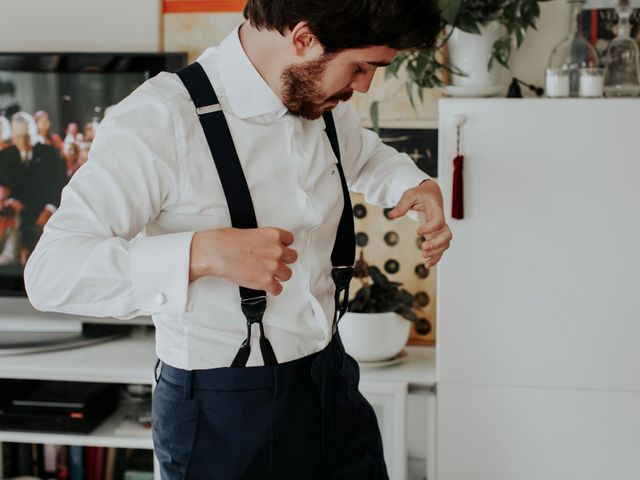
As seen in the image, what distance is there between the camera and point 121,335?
2660 millimetres

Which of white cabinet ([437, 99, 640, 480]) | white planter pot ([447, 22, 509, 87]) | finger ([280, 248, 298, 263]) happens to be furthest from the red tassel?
finger ([280, 248, 298, 263])

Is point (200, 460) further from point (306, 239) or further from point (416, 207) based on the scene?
point (416, 207)

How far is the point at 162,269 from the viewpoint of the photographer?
106 cm

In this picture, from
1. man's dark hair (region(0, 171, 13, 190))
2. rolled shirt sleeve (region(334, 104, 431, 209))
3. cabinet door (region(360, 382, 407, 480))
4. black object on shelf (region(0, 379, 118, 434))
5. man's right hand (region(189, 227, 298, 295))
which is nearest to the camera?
man's right hand (region(189, 227, 298, 295))

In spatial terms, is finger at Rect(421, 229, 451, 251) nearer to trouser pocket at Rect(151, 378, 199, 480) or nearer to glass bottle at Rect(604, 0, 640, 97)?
trouser pocket at Rect(151, 378, 199, 480)

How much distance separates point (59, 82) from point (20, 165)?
28 centimetres

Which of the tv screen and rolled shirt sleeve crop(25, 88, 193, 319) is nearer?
rolled shirt sleeve crop(25, 88, 193, 319)

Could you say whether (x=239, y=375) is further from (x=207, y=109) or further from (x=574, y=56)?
(x=574, y=56)

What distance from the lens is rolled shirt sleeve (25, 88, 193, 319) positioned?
1064 millimetres

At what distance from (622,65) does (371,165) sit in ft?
2.90

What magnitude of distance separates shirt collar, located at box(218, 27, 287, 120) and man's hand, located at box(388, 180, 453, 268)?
28 cm

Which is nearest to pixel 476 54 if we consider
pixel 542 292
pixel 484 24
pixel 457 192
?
pixel 484 24

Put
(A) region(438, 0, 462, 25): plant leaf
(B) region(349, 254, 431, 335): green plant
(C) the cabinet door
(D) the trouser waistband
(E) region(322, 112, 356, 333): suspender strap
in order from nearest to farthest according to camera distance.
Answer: (D) the trouser waistband
(E) region(322, 112, 356, 333): suspender strap
(A) region(438, 0, 462, 25): plant leaf
(C) the cabinet door
(B) region(349, 254, 431, 335): green plant

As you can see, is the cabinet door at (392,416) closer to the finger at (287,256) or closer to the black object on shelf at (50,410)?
the black object on shelf at (50,410)
